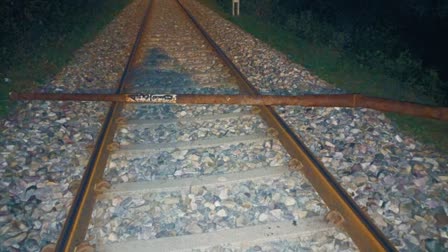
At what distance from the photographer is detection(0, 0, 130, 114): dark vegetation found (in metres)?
7.64

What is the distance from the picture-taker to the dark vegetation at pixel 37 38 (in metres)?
7.64

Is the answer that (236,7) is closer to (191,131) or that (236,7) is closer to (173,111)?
(173,111)

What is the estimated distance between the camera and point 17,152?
14.8 feet

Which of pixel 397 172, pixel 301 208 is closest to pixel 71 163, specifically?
pixel 301 208

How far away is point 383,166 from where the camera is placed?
407 centimetres

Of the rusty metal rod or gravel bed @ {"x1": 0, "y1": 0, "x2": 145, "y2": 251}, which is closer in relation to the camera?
gravel bed @ {"x1": 0, "y1": 0, "x2": 145, "y2": 251}

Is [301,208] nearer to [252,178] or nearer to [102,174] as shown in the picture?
[252,178]

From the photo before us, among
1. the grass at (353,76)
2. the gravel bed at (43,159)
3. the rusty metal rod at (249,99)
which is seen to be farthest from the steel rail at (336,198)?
the gravel bed at (43,159)

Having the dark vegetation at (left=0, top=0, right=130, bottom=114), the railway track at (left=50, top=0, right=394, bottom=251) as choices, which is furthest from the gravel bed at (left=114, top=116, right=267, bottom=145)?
the dark vegetation at (left=0, top=0, right=130, bottom=114)

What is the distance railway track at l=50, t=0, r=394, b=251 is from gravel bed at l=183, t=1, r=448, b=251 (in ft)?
1.26

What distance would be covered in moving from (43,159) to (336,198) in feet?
11.2

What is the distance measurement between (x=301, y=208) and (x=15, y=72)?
23.6 feet

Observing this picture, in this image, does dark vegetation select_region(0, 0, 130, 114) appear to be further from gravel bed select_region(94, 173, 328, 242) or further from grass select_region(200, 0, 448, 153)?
grass select_region(200, 0, 448, 153)

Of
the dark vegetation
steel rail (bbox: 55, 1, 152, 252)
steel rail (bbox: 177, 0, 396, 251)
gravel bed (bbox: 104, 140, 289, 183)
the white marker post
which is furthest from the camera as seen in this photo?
the white marker post
